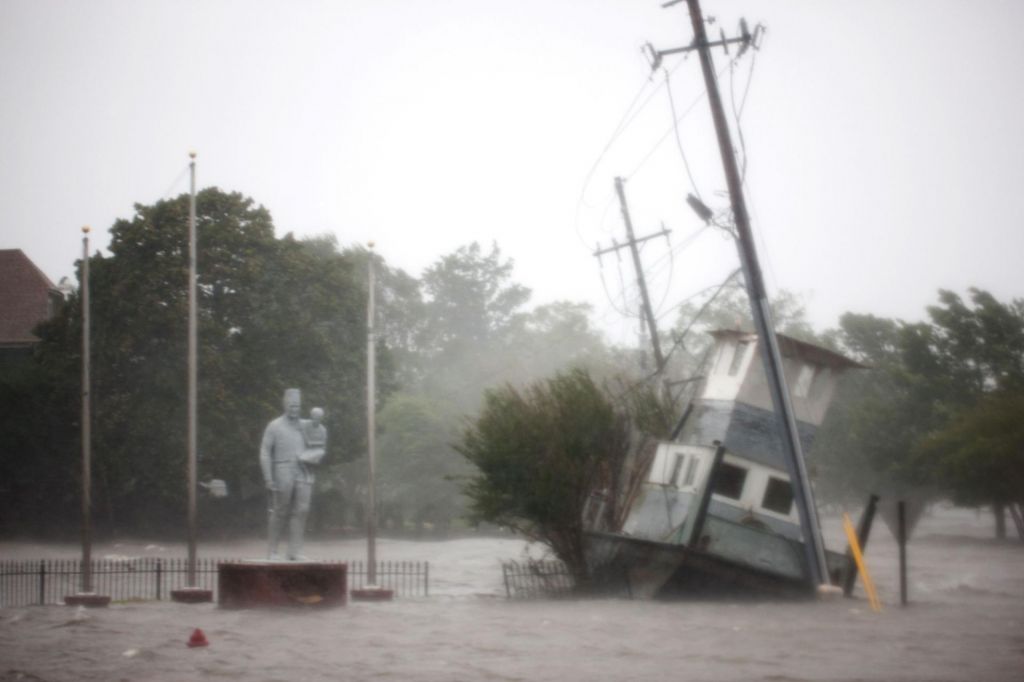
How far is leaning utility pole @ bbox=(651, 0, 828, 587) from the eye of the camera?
69.3 ft

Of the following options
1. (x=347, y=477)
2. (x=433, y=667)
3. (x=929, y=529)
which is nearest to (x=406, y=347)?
(x=347, y=477)

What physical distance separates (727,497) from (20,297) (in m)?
47.4

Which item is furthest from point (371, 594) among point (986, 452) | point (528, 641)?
point (986, 452)

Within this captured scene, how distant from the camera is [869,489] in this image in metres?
62.8

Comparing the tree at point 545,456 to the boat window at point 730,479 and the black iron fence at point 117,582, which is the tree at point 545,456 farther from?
the boat window at point 730,479

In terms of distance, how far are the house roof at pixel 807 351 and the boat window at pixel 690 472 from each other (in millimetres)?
3006

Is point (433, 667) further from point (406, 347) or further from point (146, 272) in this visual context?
point (406, 347)

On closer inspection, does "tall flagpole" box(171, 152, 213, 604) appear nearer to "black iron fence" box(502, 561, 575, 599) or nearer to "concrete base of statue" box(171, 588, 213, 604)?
"concrete base of statue" box(171, 588, 213, 604)

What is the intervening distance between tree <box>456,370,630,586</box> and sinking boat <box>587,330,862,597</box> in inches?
33.6

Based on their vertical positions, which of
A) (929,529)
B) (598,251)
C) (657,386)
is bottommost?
(929,529)

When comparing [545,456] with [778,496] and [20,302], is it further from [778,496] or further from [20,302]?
[20,302]

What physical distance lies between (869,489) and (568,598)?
39020 millimetres

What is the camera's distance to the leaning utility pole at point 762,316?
21.1m

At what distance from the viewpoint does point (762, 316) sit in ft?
70.5
